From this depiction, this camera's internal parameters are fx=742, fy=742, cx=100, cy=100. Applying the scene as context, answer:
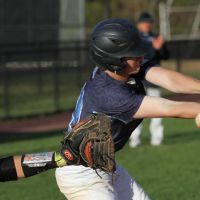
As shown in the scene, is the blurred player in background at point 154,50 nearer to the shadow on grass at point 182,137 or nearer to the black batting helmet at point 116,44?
the shadow on grass at point 182,137

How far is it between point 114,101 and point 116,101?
2 cm

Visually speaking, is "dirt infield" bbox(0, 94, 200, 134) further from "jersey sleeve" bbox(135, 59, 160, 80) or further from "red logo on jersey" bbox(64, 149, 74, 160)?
"red logo on jersey" bbox(64, 149, 74, 160)

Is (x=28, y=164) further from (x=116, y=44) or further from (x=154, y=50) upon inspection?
(x=154, y=50)

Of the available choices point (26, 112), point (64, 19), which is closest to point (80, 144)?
point (26, 112)

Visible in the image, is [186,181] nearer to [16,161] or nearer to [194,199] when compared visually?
[194,199]

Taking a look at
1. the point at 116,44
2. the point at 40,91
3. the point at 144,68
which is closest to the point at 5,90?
the point at 40,91

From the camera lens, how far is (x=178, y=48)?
23594mm

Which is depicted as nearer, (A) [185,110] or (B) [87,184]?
(A) [185,110]

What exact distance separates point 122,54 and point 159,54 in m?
7.71

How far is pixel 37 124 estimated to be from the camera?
62.2ft

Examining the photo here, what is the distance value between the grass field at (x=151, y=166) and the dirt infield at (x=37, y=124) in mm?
1052

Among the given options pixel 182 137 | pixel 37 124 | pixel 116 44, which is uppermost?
pixel 116 44

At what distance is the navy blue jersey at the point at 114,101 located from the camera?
5254 millimetres

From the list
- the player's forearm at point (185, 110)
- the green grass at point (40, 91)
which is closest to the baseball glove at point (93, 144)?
the player's forearm at point (185, 110)
